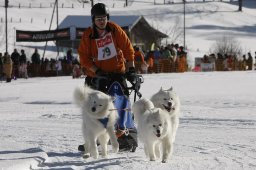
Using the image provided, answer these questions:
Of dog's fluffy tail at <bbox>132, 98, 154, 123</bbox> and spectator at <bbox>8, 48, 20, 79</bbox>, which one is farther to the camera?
spectator at <bbox>8, 48, 20, 79</bbox>

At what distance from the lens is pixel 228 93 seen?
1759 centimetres

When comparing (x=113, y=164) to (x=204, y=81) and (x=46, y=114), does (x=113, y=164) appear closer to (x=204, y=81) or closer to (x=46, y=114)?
(x=46, y=114)

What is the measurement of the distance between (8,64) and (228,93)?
10.3 metres

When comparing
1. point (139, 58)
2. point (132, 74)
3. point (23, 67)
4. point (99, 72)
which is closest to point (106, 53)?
point (99, 72)

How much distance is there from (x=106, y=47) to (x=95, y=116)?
1042 millimetres

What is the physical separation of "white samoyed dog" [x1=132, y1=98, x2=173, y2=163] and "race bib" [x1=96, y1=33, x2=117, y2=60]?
2.67 feet

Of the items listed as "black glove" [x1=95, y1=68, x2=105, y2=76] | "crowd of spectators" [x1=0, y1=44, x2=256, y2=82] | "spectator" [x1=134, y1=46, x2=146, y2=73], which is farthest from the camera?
"crowd of spectators" [x1=0, y1=44, x2=256, y2=82]

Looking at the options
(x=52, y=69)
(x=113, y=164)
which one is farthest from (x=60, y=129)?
(x=52, y=69)

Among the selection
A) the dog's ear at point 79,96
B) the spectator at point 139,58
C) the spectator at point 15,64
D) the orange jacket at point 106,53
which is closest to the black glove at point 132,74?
the orange jacket at point 106,53

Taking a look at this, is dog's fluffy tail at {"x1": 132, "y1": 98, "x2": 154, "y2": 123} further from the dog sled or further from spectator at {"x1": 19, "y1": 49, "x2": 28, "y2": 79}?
spectator at {"x1": 19, "y1": 49, "x2": 28, "y2": 79}

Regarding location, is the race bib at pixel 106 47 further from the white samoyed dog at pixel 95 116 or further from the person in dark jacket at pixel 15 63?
the person in dark jacket at pixel 15 63

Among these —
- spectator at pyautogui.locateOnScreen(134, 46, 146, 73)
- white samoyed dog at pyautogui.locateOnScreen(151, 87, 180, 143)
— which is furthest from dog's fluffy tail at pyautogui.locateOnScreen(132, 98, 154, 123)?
spectator at pyautogui.locateOnScreen(134, 46, 146, 73)

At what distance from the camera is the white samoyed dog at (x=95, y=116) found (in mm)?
6363

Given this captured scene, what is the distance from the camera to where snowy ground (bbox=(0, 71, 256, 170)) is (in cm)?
607
